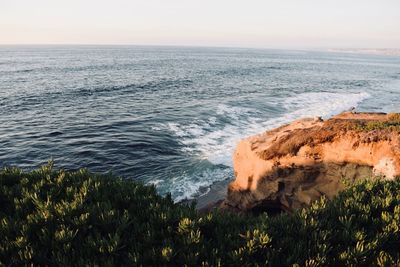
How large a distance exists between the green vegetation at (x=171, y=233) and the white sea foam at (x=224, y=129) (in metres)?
12.4

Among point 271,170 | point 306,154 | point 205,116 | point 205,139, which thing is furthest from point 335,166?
point 205,116

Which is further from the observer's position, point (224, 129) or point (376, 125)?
point (224, 129)

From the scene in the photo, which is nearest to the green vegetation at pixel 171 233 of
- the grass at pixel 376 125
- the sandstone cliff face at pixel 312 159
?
the sandstone cliff face at pixel 312 159

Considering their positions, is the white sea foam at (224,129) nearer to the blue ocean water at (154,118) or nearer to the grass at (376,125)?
the blue ocean water at (154,118)

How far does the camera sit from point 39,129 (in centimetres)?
3325

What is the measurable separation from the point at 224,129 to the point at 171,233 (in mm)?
27270

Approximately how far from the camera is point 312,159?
50.9ft

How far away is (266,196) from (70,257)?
11823mm

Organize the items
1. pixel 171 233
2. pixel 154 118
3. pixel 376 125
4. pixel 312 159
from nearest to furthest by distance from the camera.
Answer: pixel 171 233, pixel 376 125, pixel 312 159, pixel 154 118

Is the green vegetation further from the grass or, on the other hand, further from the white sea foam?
the white sea foam

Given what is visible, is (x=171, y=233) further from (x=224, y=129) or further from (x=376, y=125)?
(x=224, y=129)

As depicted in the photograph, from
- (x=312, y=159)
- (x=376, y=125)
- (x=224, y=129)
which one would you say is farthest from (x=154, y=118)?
(x=376, y=125)

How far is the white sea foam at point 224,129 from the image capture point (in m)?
23.0

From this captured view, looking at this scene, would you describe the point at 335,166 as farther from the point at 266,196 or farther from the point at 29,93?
the point at 29,93
